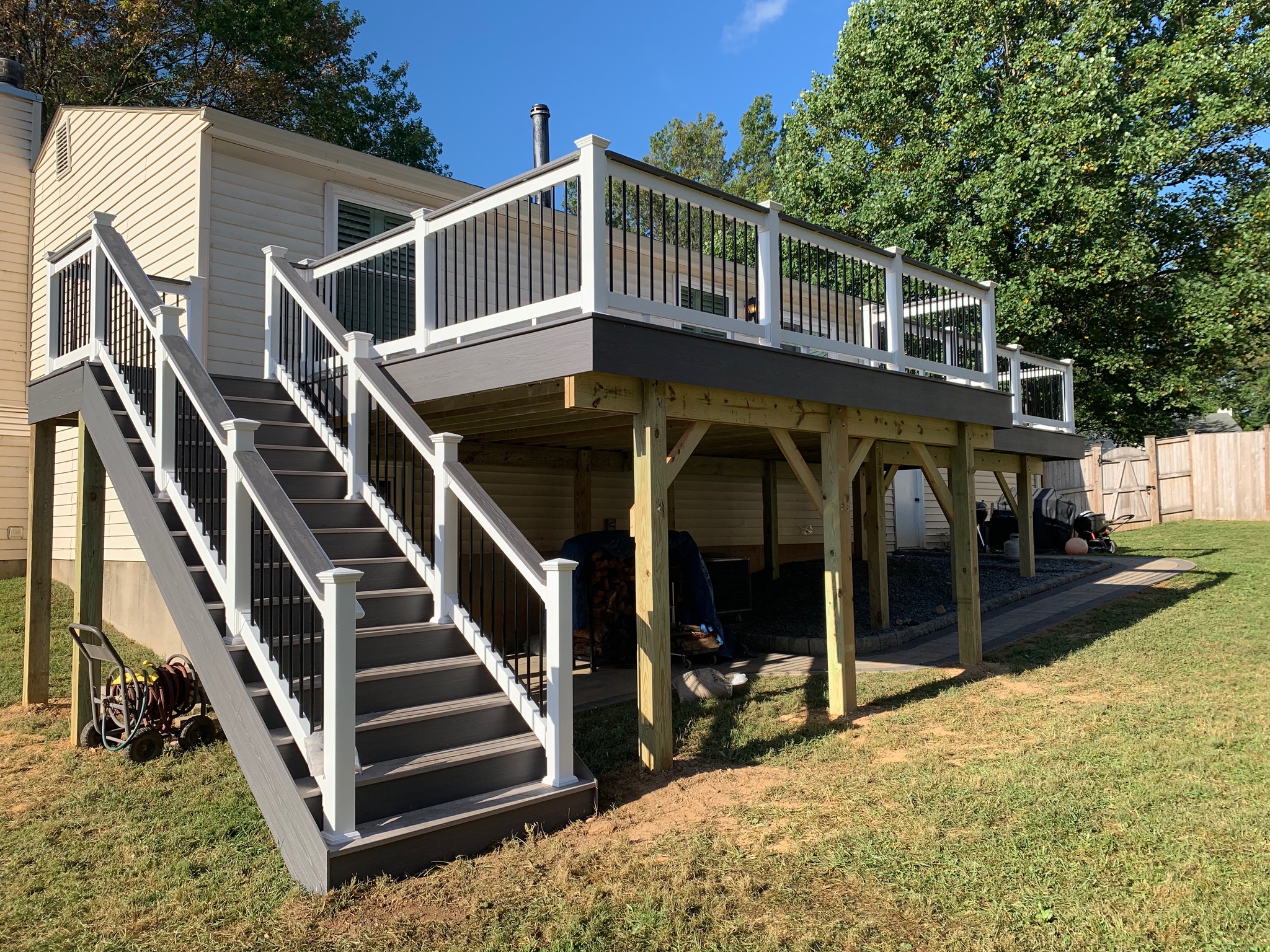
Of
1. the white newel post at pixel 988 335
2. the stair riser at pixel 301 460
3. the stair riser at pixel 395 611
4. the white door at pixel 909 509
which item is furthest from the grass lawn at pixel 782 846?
the white door at pixel 909 509

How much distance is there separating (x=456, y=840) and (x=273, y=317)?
5.02 meters

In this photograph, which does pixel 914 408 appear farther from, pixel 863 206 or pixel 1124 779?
pixel 863 206

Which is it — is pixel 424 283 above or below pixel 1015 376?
below

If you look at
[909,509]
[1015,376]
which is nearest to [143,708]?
[1015,376]

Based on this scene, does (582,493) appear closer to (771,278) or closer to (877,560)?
(877,560)

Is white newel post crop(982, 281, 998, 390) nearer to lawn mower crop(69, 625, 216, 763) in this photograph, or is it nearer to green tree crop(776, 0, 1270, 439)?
lawn mower crop(69, 625, 216, 763)

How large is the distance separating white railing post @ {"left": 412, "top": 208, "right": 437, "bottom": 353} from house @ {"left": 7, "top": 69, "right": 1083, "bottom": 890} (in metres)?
0.02

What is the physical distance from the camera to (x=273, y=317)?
7426 mm

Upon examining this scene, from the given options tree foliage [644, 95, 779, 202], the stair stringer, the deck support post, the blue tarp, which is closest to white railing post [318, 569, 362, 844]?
the stair stringer

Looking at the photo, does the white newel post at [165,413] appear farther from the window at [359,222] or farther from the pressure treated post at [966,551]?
the pressure treated post at [966,551]

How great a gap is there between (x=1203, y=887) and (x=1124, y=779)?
139 centimetres

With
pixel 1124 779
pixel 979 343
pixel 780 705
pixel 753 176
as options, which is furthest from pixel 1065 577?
pixel 753 176

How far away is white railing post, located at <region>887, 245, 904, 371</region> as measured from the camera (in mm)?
7684

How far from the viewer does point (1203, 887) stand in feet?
12.0
